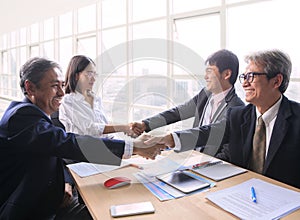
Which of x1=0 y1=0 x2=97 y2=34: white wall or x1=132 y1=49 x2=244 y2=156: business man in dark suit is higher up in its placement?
x1=0 y1=0 x2=97 y2=34: white wall

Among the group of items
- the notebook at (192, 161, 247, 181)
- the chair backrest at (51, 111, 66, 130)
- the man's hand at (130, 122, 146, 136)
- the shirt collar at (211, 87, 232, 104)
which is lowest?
the notebook at (192, 161, 247, 181)

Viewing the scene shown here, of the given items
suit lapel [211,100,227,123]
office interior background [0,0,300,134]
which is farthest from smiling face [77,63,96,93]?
suit lapel [211,100,227,123]

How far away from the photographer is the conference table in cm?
84

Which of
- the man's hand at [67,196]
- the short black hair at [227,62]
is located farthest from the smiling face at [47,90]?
the short black hair at [227,62]

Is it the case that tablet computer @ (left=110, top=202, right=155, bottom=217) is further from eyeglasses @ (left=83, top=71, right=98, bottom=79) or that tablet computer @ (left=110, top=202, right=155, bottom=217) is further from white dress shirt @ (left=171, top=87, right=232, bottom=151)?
eyeglasses @ (left=83, top=71, right=98, bottom=79)

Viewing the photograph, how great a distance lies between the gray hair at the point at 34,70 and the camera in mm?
1240

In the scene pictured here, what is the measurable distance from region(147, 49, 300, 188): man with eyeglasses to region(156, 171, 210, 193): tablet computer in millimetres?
358

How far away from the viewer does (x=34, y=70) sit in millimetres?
1244

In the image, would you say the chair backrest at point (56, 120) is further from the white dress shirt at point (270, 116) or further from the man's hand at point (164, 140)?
the white dress shirt at point (270, 116)

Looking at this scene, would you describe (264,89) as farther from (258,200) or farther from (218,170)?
(258,200)

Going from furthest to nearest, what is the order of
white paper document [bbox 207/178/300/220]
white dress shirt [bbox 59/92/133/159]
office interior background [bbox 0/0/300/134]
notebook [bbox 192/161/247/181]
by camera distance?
white dress shirt [bbox 59/92/133/159] < office interior background [bbox 0/0/300/134] < notebook [bbox 192/161/247/181] < white paper document [bbox 207/178/300/220]

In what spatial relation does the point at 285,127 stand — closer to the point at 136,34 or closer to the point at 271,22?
the point at 271,22

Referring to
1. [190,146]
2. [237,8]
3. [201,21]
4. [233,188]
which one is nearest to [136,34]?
[201,21]

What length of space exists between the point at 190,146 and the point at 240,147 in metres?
0.30
